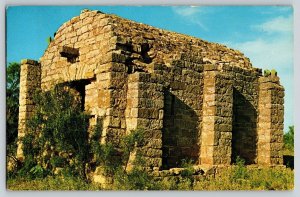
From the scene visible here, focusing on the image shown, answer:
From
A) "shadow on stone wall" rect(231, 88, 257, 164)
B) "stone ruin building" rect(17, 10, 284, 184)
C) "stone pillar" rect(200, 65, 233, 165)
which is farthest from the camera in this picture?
"shadow on stone wall" rect(231, 88, 257, 164)

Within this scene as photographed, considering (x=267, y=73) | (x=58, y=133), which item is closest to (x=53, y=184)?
(x=58, y=133)

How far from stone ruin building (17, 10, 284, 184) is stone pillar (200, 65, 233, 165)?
0.07 feet

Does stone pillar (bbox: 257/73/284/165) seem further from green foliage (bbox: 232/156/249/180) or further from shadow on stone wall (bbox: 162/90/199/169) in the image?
shadow on stone wall (bbox: 162/90/199/169)

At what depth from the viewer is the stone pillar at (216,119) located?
11258 mm

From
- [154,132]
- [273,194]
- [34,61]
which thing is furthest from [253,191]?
[34,61]

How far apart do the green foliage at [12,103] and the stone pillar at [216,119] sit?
12.9ft

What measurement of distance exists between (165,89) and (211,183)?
6.96ft

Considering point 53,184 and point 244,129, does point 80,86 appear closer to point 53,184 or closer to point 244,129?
point 53,184

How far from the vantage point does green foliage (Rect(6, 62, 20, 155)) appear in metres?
10.8

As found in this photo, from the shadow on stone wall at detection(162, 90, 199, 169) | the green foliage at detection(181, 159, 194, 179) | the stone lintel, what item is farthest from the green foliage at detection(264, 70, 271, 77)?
the stone lintel

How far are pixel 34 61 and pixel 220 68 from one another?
4.35 m

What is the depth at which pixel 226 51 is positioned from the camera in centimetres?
1341

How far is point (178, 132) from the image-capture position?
11109 millimetres

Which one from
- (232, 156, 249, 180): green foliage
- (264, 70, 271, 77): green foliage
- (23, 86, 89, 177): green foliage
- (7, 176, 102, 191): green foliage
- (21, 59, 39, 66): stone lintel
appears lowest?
(7, 176, 102, 191): green foliage
